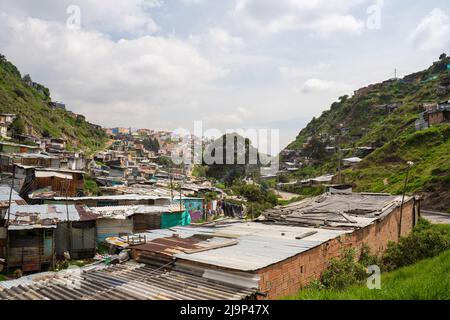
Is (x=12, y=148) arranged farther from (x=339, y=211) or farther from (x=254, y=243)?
(x=254, y=243)

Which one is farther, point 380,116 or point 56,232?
point 380,116

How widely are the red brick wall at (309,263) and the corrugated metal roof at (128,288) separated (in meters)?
1.04

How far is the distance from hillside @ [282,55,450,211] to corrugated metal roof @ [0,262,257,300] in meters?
28.7

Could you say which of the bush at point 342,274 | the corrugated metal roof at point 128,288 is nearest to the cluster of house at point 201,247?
the corrugated metal roof at point 128,288

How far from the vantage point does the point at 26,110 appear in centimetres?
5809

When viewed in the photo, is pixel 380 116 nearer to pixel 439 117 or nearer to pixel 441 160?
pixel 439 117

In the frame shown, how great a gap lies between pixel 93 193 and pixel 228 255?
29.0 meters

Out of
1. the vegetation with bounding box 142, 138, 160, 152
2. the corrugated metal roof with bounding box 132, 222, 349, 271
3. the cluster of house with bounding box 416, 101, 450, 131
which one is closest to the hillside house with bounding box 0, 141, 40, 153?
the corrugated metal roof with bounding box 132, 222, 349, 271

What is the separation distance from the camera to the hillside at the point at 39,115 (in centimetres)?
5494

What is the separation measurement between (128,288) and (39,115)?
6391 cm

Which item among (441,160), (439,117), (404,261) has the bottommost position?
(404,261)

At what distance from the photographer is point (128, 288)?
276 inches
